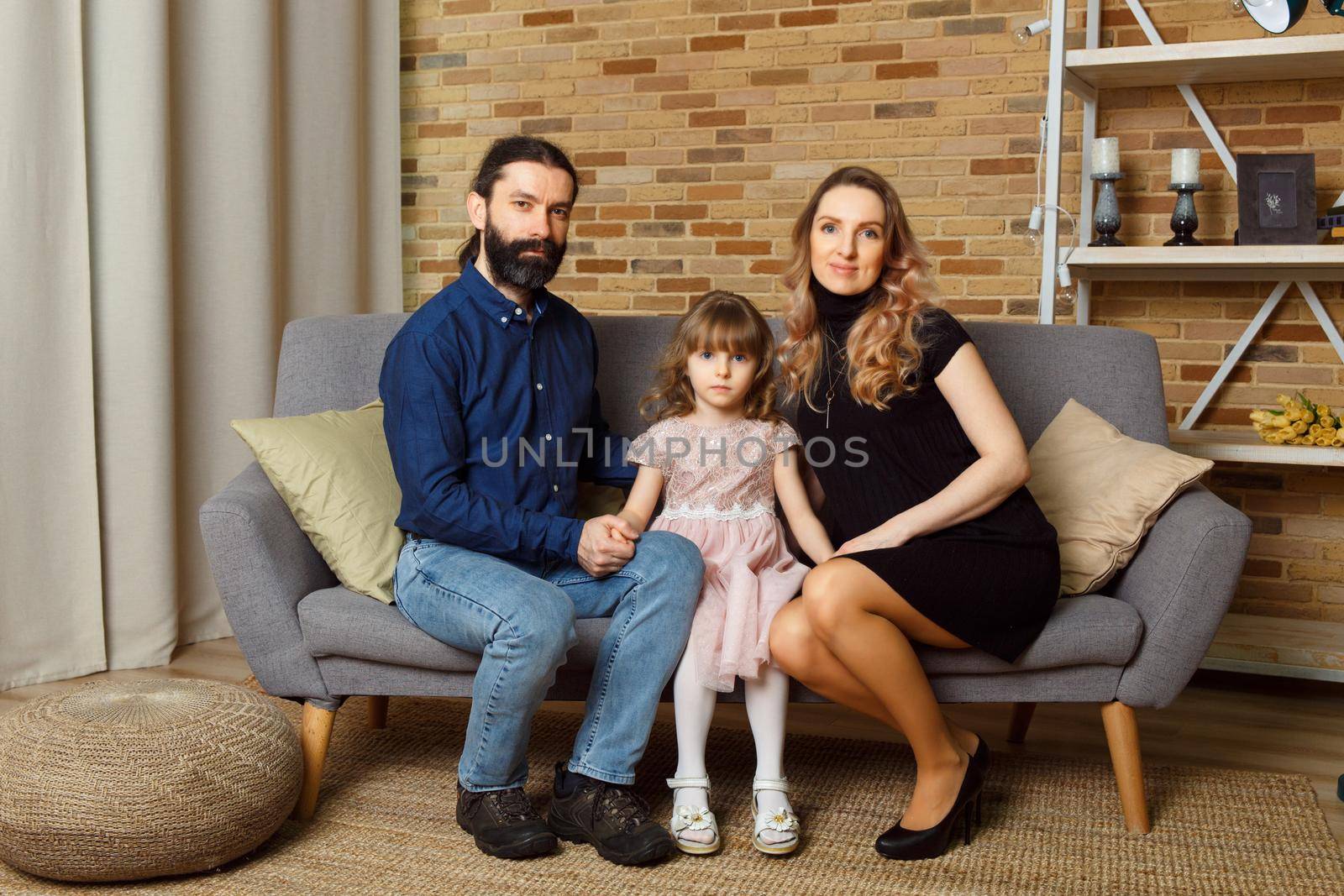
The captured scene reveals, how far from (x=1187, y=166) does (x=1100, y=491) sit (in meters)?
1.22

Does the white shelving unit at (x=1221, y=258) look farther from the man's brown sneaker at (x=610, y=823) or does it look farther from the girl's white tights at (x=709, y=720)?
the man's brown sneaker at (x=610, y=823)

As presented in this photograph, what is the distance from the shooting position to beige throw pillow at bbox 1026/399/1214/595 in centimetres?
205

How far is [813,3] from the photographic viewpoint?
137 inches

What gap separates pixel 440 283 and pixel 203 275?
94 cm

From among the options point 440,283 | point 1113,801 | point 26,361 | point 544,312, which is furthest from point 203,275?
point 1113,801

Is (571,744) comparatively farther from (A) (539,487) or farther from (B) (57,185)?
(B) (57,185)

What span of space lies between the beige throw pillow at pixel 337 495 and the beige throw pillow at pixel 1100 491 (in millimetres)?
1134

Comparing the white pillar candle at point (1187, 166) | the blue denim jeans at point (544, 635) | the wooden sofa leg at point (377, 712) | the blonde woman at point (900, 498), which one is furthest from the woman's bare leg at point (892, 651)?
the white pillar candle at point (1187, 166)

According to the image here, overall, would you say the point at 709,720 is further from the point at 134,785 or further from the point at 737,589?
the point at 134,785

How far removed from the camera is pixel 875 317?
6.72ft

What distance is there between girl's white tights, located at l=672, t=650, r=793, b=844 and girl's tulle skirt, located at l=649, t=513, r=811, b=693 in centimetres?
2

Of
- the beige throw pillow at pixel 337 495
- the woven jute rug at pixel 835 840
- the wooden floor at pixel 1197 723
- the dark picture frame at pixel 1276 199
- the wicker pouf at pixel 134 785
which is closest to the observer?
the wicker pouf at pixel 134 785

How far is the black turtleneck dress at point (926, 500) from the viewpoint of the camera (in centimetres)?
189

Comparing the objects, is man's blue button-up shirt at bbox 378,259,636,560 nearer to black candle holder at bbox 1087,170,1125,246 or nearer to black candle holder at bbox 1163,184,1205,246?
black candle holder at bbox 1087,170,1125,246
